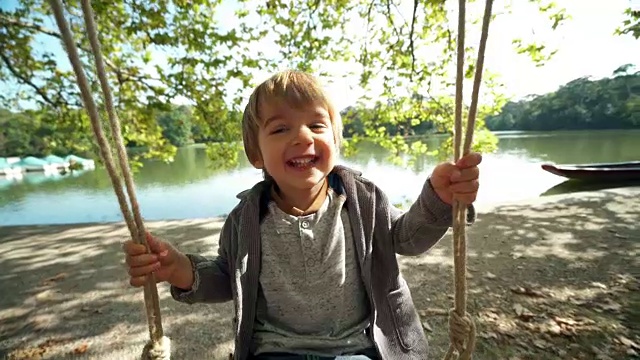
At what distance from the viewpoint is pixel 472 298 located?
2.67 m

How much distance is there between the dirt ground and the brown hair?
5.15ft

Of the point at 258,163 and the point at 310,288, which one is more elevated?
the point at 258,163

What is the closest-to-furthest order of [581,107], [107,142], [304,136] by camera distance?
[107,142] < [304,136] < [581,107]

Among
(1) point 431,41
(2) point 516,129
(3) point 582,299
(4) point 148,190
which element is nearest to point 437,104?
(1) point 431,41

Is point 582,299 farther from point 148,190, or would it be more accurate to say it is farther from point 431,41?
point 148,190

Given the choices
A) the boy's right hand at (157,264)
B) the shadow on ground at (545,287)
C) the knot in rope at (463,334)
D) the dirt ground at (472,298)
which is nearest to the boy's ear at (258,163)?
the boy's right hand at (157,264)

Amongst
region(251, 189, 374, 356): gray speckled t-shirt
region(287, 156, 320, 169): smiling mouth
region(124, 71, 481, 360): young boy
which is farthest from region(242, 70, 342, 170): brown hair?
region(251, 189, 374, 356): gray speckled t-shirt

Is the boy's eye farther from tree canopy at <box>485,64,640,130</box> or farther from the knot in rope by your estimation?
tree canopy at <box>485,64,640,130</box>

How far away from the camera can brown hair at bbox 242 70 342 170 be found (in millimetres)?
1178

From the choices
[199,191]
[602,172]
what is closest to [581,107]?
[602,172]

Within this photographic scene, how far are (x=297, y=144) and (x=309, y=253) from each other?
1.26 ft

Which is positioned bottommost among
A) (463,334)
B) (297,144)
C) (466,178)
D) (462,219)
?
(463,334)

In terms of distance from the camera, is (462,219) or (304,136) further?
(304,136)

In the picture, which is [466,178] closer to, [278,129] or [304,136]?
[304,136]
